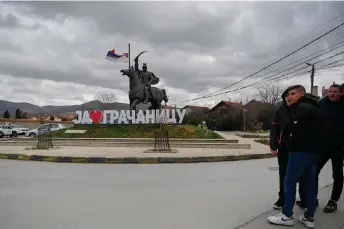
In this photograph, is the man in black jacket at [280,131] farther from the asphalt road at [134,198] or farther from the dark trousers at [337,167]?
the asphalt road at [134,198]

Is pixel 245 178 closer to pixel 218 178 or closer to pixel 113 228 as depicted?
pixel 218 178

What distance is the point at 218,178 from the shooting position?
7781 mm

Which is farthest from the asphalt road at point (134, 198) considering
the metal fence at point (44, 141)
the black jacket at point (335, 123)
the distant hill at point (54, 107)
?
the distant hill at point (54, 107)

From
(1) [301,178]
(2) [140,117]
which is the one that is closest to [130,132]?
(2) [140,117]

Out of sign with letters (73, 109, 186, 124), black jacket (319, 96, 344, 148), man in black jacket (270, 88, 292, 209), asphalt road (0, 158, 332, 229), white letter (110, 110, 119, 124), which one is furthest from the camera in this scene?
white letter (110, 110, 119, 124)

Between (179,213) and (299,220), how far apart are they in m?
1.59

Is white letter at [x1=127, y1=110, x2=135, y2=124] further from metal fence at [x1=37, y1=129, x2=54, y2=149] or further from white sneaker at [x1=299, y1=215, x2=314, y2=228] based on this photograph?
white sneaker at [x1=299, y1=215, x2=314, y2=228]

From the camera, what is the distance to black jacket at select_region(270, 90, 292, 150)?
4.30m

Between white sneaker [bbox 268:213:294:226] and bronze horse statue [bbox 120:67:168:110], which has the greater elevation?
bronze horse statue [bbox 120:67:168:110]

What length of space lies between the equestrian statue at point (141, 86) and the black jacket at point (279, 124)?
1946cm

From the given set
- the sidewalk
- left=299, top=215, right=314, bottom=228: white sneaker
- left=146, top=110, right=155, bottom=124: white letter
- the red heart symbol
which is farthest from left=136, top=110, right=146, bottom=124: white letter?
left=299, top=215, right=314, bottom=228: white sneaker

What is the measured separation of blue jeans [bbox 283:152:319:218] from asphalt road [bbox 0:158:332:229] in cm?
67

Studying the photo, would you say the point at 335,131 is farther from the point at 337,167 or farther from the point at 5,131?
the point at 5,131

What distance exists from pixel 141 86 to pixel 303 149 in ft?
66.6
